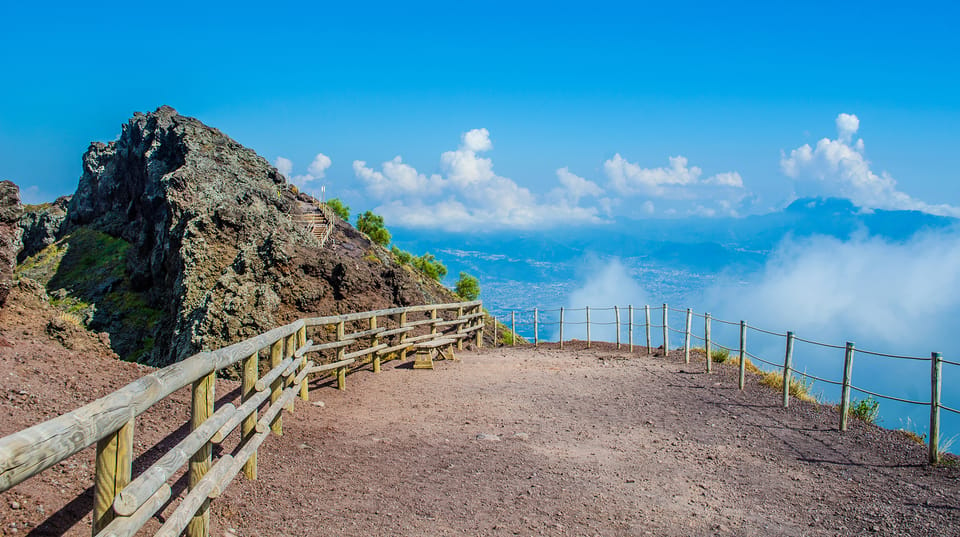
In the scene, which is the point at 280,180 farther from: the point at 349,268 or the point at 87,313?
the point at 349,268

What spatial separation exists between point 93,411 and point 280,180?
3479 cm

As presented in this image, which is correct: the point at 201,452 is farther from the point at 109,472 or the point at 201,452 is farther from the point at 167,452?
the point at 109,472

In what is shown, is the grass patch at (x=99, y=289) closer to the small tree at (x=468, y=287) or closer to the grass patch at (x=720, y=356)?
the grass patch at (x=720, y=356)

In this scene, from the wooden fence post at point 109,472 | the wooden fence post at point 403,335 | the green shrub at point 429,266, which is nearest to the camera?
the wooden fence post at point 109,472

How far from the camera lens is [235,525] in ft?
17.8

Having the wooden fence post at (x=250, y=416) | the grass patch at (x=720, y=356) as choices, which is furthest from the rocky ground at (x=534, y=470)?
the grass patch at (x=720, y=356)

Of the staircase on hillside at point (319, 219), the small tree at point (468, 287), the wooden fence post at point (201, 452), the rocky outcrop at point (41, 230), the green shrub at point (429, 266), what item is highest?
the staircase on hillside at point (319, 219)

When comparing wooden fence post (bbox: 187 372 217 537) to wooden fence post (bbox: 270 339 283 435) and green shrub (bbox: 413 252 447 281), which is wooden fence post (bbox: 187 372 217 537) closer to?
wooden fence post (bbox: 270 339 283 435)

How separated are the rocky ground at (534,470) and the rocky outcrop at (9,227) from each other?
268 centimetres

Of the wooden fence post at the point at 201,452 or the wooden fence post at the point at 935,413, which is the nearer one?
the wooden fence post at the point at 201,452

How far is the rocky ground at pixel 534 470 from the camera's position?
19.2ft

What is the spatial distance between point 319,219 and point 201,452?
42.0m

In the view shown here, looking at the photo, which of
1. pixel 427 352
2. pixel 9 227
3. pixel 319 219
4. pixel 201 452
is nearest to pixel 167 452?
pixel 201 452

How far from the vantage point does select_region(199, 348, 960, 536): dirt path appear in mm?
6056
